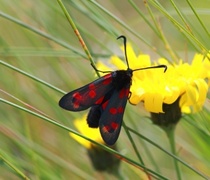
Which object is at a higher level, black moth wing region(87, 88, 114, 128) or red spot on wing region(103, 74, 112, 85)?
red spot on wing region(103, 74, 112, 85)

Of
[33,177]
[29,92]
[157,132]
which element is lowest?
[157,132]

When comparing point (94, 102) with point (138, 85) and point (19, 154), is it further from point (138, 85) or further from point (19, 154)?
point (19, 154)

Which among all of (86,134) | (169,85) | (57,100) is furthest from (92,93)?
(57,100)

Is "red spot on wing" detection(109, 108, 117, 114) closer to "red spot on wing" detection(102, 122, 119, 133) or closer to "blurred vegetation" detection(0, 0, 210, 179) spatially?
"red spot on wing" detection(102, 122, 119, 133)

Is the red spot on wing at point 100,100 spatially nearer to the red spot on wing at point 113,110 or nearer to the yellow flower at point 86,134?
the red spot on wing at point 113,110

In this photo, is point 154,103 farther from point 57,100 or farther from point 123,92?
point 57,100

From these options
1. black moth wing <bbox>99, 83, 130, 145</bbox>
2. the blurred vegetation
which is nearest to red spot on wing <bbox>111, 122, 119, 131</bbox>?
black moth wing <bbox>99, 83, 130, 145</bbox>

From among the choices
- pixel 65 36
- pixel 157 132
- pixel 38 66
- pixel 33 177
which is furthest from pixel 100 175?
pixel 38 66
